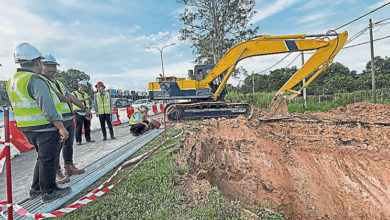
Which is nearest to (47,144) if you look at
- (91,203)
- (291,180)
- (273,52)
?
(91,203)

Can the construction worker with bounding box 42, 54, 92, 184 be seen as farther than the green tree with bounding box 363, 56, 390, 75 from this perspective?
No

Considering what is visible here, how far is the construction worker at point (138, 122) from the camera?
257 inches

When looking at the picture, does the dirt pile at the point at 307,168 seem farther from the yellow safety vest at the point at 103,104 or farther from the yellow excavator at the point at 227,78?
the yellow safety vest at the point at 103,104

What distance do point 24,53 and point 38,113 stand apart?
31.3 inches

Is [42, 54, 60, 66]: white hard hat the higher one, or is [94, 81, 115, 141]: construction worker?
[42, 54, 60, 66]: white hard hat

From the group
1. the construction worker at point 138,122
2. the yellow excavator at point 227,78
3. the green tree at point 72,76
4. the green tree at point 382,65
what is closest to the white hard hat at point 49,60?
the construction worker at point 138,122

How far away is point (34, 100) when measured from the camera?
2.36m

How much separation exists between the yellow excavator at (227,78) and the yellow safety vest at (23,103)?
6.31m

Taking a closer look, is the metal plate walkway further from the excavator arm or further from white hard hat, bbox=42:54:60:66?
the excavator arm

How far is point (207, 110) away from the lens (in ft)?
28.0

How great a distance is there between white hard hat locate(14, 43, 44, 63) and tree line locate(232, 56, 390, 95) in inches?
1377

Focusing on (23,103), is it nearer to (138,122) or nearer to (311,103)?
(138,122)

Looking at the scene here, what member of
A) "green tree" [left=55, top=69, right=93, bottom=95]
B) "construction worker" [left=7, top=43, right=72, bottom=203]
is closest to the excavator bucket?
"construction worker" [left=7, top=43, right=72, bottom=203]

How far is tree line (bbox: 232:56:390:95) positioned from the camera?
35.2m
